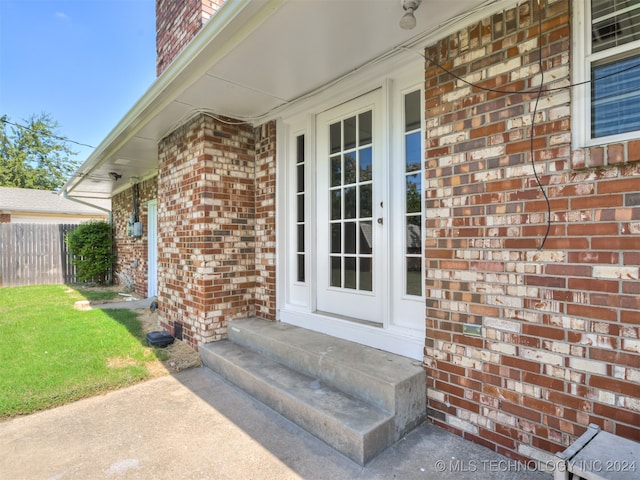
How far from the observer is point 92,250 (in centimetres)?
980

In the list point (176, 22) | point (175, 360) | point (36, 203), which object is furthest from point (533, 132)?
point (36, 203)

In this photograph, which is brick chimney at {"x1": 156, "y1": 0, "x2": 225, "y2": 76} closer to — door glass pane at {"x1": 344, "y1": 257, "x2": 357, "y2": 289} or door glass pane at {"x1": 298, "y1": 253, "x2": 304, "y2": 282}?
door glass pane at {"x1": 298, "y1": 253, "x2": 304, "y2": 282}

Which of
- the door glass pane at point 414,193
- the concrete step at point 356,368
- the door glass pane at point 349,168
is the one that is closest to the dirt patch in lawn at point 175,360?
the concrete step at point 356,368

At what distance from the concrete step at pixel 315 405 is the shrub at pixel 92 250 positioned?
851 cm

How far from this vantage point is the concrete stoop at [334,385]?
6.84 feet

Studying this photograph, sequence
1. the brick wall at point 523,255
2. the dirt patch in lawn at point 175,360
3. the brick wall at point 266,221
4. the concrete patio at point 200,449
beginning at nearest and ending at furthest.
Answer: the brick wall at point 523,255 → the concrete patio at point 200,449 → the dirt patch in lawn at point 175,360 → the brick wall at point 266,221

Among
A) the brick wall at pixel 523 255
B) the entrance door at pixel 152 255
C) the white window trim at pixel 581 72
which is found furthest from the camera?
the entrance door at pixel 152 255

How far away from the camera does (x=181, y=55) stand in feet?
9.29

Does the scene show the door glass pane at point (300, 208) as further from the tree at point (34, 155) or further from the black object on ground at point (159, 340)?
the tree at point (34, 155)

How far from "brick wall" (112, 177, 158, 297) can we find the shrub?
0.37 meters

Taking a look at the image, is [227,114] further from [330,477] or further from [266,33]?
[330,477]

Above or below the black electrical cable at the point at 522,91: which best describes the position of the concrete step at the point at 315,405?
below

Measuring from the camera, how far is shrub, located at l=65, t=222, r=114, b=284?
974 cm

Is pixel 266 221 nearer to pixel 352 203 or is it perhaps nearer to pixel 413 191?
pixel 352 203
